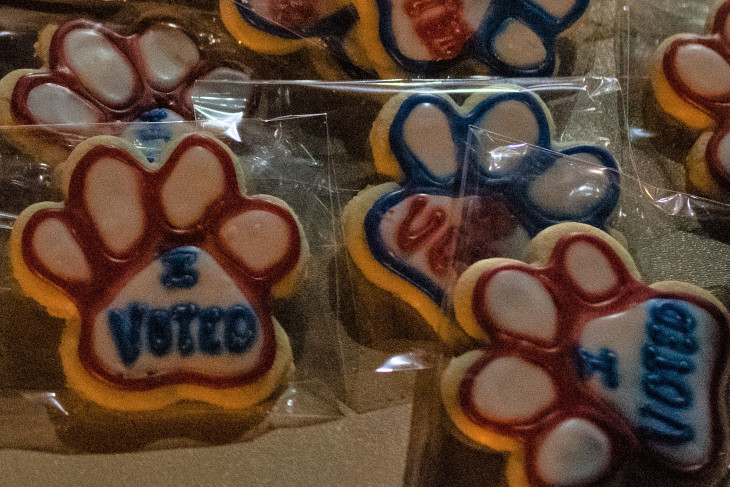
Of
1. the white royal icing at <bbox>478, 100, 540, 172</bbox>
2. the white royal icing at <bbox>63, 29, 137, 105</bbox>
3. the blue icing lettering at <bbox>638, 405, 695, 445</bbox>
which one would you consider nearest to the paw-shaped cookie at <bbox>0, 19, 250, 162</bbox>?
the white royal icing at <bbox>63, 29, 137, 105</bbox>

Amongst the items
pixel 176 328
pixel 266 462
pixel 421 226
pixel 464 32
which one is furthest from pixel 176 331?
pixel 464 32

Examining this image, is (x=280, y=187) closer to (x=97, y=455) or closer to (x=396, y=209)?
(x=396, y=209)

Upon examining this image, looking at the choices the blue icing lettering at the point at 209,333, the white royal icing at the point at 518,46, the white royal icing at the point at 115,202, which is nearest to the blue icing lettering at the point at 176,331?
the blue icing lettering at the point at 209,333

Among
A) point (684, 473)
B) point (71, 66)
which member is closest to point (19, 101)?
point (71, 66)

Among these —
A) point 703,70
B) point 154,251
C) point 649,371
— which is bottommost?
point 649,371

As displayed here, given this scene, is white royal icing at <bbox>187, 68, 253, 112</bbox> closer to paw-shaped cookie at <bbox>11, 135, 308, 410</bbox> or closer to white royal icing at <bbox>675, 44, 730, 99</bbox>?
paw-shaped cookie at <bbox>11, 135, 308, 410</bbox>

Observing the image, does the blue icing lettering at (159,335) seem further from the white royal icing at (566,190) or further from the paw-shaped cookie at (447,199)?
the white royal icing at (566,190)

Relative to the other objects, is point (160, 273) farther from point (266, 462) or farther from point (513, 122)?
point (513, 122)
